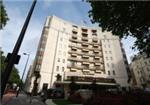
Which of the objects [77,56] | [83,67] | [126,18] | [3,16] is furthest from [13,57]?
[77,56]

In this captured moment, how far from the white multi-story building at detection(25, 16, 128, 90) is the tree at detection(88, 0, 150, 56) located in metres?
37.4

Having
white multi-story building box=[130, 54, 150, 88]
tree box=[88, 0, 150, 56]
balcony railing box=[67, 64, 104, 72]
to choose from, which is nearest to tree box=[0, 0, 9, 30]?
tree box=[88, 0, 150, 56]

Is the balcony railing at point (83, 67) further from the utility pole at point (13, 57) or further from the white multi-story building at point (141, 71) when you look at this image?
the utility pole at point (13, 57)

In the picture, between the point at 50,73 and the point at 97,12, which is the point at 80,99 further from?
the point at 50,73

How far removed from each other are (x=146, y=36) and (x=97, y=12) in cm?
471

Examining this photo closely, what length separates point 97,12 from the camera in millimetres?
15094

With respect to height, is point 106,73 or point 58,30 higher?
point 58,30

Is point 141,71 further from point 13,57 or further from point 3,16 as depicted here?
point 13,57

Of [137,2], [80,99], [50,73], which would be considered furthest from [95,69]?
[137,2]

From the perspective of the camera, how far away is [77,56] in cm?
6344

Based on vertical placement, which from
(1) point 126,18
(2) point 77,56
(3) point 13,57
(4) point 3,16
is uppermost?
(2) point 77,56

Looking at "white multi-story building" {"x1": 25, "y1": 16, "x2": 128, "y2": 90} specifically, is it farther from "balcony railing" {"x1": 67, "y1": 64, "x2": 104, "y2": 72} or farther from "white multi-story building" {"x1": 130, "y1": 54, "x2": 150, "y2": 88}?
"white multi-story building" {"x1": 130, "y1": 54, "x2": 150, "y2": 88}

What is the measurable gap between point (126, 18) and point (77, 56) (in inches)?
1954

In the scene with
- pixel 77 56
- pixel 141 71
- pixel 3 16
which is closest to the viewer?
pixel 3 16
